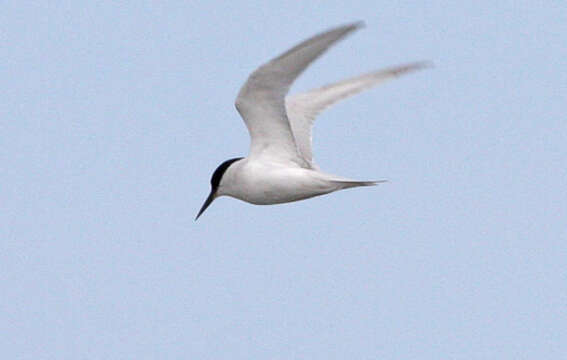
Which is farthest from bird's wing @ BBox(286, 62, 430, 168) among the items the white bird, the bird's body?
the bird's body

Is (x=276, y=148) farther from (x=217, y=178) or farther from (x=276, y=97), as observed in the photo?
(x=217, y=178)

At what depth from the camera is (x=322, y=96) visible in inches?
510

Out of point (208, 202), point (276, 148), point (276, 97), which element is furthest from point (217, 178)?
point (276, 97)

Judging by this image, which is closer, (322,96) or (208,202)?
(208,202)

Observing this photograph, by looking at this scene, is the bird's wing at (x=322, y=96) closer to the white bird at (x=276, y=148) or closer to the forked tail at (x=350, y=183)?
the white bird at (x=276, y=148)

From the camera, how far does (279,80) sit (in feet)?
33.2

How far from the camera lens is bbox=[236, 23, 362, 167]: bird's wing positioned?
31.0ft

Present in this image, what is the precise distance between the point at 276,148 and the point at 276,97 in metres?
0.85

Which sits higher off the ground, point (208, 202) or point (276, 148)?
point (276, 148)

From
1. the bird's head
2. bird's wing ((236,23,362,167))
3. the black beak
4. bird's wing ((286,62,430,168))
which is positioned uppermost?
bird's wing ((236,23,362,167))

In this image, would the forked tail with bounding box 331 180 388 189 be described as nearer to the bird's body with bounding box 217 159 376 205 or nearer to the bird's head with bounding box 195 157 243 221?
the bird's body with bounding box 217 159 376 205

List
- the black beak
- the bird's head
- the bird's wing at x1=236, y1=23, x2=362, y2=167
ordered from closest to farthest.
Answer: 1. the bird's wing at x1=236, y1=23, x2=362, y2=167
2. the bird's head
3. the black beak

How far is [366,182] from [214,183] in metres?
1.87

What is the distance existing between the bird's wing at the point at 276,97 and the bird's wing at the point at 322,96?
52.4 inches
